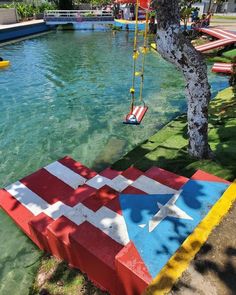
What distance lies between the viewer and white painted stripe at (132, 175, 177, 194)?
16.9 feet

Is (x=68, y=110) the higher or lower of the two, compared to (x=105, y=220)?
lower

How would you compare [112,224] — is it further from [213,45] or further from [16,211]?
[213,45]

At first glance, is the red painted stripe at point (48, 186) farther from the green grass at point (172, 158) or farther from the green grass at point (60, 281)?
the green grass at point (60, 281)

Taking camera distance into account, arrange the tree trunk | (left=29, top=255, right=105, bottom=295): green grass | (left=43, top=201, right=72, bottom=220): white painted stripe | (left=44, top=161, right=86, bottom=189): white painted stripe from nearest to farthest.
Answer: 1. (left=29, top=255, right=105, bottom=295): green grass
2. the tree trunk
3. (left=43, top=201, right=72, bottom=220): white painted stripe
4. (left=44, top=161, right=86, bottom=189): white painted stripe

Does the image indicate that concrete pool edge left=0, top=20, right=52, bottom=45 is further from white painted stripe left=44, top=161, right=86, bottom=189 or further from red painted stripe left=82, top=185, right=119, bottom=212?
red painted stripe left=82, top=185, right=119, bottom=212

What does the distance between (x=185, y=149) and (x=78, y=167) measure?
3042mm

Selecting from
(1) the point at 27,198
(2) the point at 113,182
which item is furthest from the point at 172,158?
(1) the point at 27,198

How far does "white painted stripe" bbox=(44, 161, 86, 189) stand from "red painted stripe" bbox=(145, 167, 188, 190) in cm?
240

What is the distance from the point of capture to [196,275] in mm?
3291

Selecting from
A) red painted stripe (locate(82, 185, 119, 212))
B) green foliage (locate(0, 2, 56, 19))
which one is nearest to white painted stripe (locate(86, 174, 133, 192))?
red painted stripe (locate(82, 185, 119, 212))

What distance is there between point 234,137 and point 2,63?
16.6 meters

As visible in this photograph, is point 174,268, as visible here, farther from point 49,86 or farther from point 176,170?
point 49,86

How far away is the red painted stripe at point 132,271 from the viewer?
10.8ft

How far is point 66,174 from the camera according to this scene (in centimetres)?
794
